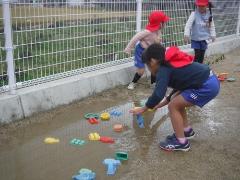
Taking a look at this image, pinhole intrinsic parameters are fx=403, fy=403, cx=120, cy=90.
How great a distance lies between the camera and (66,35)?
19.0 feet

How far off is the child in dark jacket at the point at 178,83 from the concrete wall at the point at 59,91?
160 cm

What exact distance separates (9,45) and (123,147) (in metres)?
1.89

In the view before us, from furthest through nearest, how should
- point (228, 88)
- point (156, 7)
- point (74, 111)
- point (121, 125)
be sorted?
point (156, 7) → point (228, 88) → point (74, 111) → point (121, 125)

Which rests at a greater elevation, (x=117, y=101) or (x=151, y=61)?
(x=151, y=61)

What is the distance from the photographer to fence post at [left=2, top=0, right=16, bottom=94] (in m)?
4.82

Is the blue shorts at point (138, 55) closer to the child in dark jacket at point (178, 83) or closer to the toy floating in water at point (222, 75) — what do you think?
the toy floating in water at point (222, 75)

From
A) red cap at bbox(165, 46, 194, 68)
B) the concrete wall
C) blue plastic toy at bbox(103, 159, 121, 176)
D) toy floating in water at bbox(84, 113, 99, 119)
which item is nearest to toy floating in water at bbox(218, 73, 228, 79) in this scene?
the concrete wall

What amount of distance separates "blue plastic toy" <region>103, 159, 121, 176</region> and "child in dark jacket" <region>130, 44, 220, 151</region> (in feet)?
2.13

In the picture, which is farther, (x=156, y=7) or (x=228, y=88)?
(x=156, y=7)

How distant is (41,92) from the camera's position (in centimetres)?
543

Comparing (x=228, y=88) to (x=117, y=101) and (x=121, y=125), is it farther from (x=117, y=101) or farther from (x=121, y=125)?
(x=121, y=125)

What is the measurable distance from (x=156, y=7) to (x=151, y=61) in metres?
3.73

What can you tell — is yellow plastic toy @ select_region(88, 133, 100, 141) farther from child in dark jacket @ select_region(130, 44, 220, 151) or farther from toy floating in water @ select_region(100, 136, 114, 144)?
child in dark jacket @ select_region(130, 44, 220, 151)

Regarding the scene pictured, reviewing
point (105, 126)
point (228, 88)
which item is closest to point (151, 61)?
point (105, 126)
